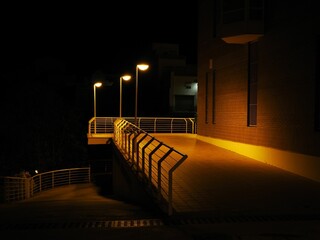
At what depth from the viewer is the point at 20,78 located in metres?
34.6

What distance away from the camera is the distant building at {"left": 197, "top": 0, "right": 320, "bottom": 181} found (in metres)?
11.6

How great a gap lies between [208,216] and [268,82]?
793 centimetres

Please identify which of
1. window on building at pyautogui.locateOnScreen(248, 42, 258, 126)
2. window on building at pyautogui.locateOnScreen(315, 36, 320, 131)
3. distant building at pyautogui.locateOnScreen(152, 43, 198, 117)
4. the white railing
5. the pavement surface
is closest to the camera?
the pavement surface

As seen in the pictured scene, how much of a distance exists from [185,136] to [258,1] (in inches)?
→ 454

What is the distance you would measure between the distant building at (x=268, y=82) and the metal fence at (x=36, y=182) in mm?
8754

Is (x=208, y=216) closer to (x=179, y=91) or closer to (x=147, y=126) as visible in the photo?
(x=147, y=126)

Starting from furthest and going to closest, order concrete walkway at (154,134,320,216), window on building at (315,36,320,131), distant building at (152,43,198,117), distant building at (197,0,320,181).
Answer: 1. distant building at (152,43,198,117)
2. distant building at (197,0,320,181)
3. window on building at (315,36,320,131)
4. concrete walkway at (154,134,320,216)

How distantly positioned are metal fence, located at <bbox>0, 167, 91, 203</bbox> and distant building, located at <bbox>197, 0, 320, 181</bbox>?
8.75 meters

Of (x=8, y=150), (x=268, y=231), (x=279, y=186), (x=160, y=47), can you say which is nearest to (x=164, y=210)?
(x=268, y=231)

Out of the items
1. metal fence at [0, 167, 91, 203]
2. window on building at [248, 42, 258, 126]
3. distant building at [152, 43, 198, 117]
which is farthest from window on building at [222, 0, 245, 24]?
distant building at [152, 43, 198, 117]

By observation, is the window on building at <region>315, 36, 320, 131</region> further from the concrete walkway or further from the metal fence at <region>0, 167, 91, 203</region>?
the metal fence at <region>0, 167, 91, 203</region>

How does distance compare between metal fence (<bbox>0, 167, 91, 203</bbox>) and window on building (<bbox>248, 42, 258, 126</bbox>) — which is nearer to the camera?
window on building (<bbox>248, 42, 258, 126</bbox>)

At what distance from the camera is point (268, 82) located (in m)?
14.1

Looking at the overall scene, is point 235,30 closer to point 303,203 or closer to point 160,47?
point 303,203
